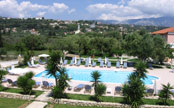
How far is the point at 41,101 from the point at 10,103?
1.87m

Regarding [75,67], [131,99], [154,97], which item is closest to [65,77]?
[131,99]

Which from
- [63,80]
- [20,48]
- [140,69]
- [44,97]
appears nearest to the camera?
[63,80]

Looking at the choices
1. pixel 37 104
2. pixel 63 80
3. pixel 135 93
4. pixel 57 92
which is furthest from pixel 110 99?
pixel 37 104

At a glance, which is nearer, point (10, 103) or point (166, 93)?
point (10, 103)

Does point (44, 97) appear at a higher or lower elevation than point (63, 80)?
lower

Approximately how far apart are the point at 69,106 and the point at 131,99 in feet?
12.4

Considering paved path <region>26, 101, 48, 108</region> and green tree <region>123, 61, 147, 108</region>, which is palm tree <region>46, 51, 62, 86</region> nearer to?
paved path <region>26, 101, 48, 108</region>

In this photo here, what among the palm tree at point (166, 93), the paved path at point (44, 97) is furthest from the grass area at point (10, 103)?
the palm tree at point (166, 93)

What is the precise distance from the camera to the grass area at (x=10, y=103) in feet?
30.2

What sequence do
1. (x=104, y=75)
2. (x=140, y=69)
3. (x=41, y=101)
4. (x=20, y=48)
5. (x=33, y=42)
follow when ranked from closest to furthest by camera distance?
(x=41, y=101) → (x=140, y=69) → (x=104, y=75) → (x=20, y=48) → (x=33, y=42)

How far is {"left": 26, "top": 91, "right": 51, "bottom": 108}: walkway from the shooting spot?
9341 millimetres

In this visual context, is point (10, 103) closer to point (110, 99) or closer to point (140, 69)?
point (110, 99)

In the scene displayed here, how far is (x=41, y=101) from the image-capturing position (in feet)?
32.7

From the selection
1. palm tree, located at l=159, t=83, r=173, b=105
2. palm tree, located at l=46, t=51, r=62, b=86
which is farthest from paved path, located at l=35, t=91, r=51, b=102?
palm tree, located at l=159, t=83, r=173, b=105
